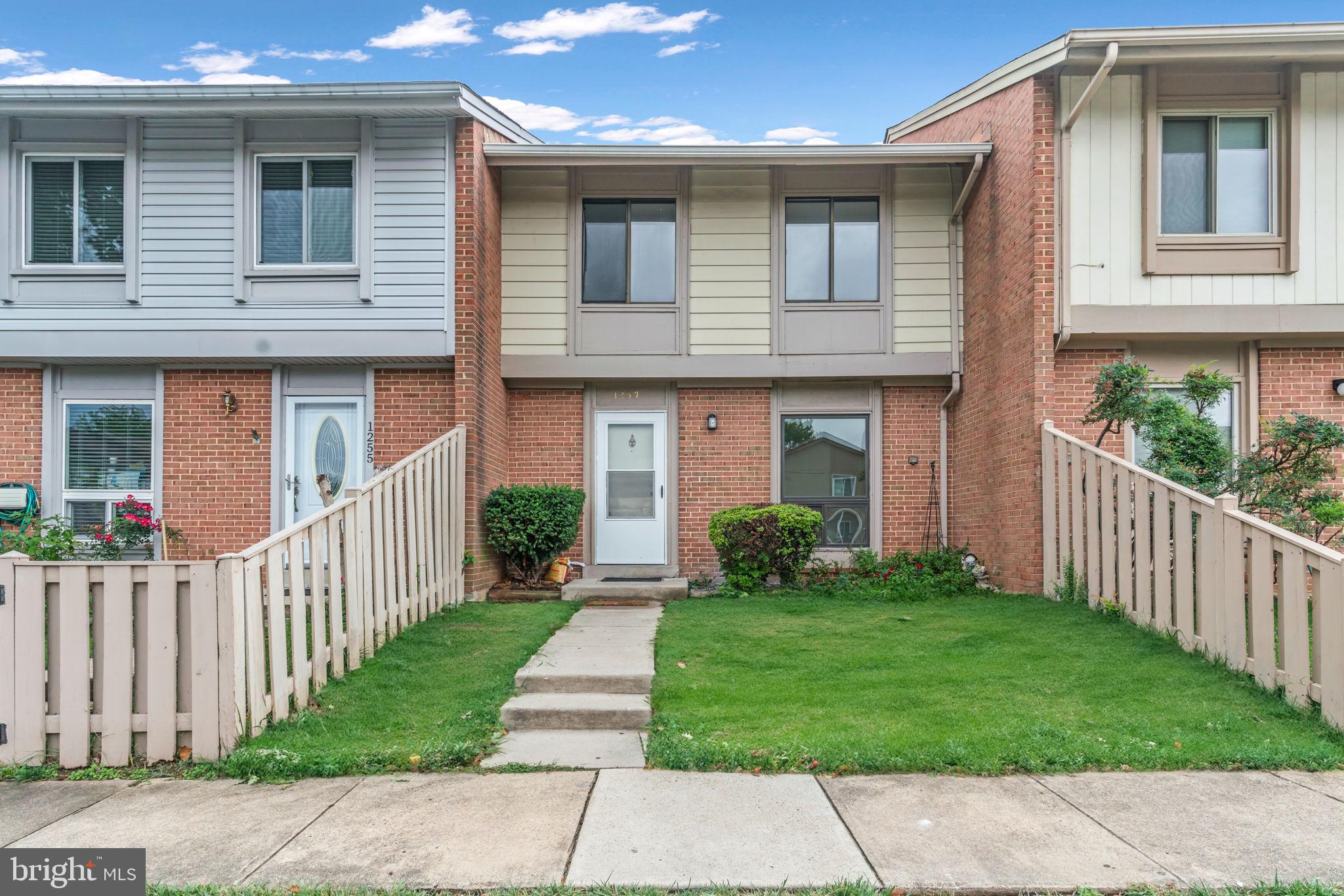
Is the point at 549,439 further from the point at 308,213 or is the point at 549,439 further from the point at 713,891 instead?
the point at 713,891

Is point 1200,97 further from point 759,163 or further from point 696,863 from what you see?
point 696,863

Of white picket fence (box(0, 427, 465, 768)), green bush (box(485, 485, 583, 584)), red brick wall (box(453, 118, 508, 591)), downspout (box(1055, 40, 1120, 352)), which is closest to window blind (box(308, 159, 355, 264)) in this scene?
red brick wall (box(453, 118, 508, 591))

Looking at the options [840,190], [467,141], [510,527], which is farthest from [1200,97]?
[510,527]

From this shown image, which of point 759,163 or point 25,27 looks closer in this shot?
point 759,163

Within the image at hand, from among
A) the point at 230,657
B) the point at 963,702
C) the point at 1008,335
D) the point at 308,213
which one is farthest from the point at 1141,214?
the point at 230,657

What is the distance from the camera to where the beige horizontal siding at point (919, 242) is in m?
10.4

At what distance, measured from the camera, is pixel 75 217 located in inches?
374

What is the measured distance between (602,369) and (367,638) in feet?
16.3

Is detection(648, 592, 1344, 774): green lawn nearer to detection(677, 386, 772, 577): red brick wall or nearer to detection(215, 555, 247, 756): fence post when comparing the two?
detection(215, 555, 247, 756): fence post

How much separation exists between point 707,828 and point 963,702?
231 cm

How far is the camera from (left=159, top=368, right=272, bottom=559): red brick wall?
31.7ft

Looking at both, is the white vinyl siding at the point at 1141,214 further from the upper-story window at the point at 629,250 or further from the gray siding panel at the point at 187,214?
the gray siding panel at the point at 187,214

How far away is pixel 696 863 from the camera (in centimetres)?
321

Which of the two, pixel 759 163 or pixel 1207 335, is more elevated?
pixel 759 163
